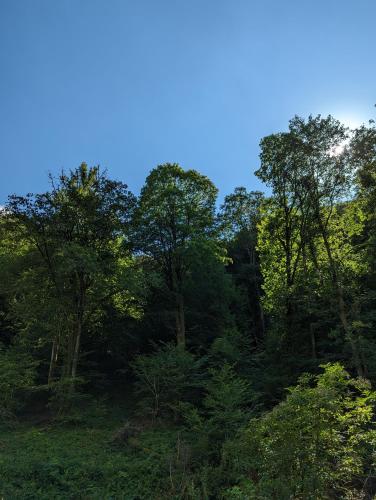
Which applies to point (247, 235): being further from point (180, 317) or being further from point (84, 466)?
point (84, 466)

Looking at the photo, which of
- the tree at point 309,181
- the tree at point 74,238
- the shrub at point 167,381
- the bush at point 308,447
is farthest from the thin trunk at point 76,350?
the bush at point 308,447

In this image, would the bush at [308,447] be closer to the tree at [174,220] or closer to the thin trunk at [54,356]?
the tree at [174,220]

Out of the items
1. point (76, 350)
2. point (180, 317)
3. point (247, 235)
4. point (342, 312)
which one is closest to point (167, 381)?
point (76, 350)

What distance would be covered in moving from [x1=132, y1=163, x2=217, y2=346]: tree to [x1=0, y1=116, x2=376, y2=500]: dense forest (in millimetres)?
94

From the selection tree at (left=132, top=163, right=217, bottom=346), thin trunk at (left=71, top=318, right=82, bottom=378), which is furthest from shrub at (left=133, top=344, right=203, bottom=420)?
tree at (left=132, top=163, right=217, bottom=346)

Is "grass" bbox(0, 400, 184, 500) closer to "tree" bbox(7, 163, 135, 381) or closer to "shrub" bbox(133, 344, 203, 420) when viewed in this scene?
"shrub" bbox(133, 344, 203, 420)

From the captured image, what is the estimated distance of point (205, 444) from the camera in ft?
35.4

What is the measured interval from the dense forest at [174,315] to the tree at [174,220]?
94mm

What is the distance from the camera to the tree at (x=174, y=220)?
78.0 feet

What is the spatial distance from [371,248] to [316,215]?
3.24m

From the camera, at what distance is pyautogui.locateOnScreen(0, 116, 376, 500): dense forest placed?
10.0 metres

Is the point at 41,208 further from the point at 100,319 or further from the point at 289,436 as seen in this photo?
the point at 289,436

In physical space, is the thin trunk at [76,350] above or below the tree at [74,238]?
below

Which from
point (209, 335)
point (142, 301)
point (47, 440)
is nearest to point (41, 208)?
point (142, 301)
